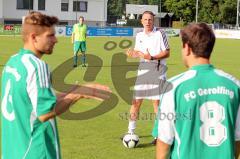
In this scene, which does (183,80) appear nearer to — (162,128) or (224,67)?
(162,128)

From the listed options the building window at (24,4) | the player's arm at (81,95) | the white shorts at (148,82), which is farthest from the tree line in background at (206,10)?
the player's arm at (81,95)

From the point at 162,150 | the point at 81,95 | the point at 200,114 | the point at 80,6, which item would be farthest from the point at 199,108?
the point at 80,6

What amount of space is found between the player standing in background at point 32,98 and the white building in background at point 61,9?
242ft

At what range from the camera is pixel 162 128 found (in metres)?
3.99

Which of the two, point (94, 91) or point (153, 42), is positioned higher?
point (153, 42)

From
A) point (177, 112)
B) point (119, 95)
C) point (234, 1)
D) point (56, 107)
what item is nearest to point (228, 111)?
point (177, 112)

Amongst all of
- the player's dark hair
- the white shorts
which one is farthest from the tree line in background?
the player's dark hair

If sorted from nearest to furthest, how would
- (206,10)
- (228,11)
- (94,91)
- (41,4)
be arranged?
1. (94,91)
2. (41,4)
3. (228,11)
4. (206,10)

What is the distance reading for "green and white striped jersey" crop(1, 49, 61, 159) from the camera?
4.05m

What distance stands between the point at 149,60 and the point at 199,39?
5.45m

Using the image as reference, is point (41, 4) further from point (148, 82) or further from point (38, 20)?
point (38, 20)

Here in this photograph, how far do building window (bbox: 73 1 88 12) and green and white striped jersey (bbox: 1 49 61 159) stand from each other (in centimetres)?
8053

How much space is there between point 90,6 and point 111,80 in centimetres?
6948

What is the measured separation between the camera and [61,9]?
8281cm
